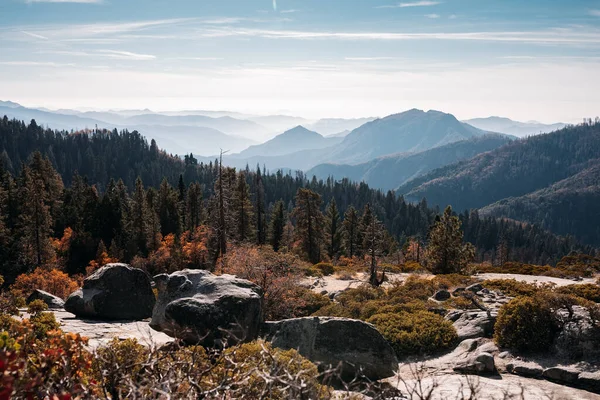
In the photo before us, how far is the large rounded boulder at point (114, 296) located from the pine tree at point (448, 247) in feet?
107

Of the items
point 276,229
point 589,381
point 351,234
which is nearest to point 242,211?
point 276,229

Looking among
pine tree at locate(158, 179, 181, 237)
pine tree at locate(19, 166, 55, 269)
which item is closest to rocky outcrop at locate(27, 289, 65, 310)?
pine tree at locate(19, 166, 55, 269)

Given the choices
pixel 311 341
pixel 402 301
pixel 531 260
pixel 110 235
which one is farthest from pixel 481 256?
pixel 311 341

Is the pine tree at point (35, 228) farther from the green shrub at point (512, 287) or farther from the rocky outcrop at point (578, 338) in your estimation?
the rocky outcrop at point (578, 338)

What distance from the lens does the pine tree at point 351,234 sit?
65619 millimetres

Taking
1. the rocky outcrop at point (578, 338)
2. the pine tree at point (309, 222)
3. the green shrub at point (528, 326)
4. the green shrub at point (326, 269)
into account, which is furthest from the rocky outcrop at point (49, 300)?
the pine tree at point (309, 222)

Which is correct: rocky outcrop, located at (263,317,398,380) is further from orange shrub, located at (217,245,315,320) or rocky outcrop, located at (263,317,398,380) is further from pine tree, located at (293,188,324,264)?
pine tree, located at (293,188,324,264)

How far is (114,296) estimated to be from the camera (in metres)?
18.4

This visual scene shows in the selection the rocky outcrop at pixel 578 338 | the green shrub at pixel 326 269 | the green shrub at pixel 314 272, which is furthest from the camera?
the green shrub at pixel 326 269

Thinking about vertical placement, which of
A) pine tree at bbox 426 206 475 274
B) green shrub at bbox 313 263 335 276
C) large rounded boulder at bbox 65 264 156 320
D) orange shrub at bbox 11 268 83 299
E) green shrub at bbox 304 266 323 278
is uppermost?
large rounded boulder at bbox 65 264 156 320

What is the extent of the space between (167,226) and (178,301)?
60729mm

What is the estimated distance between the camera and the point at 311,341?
1566 centimetres

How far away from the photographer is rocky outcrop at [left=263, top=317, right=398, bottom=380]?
594 inches

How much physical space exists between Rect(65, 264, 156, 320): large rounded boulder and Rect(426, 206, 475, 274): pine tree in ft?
107
